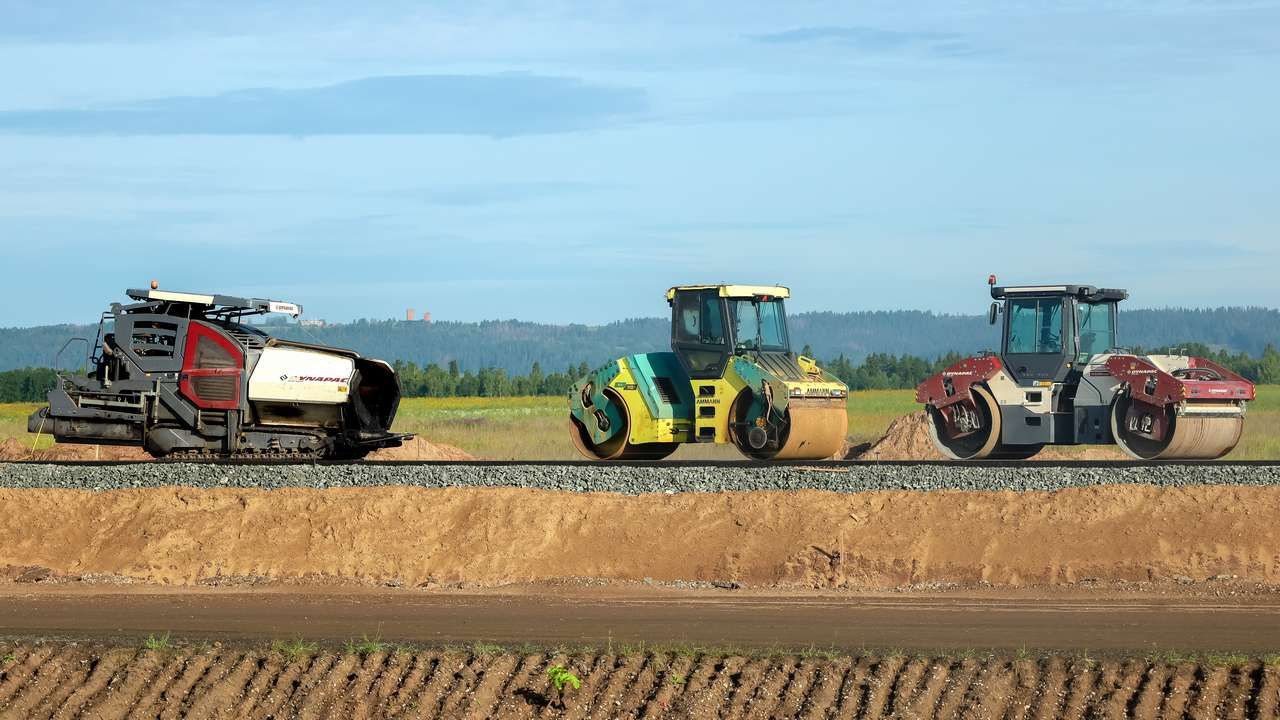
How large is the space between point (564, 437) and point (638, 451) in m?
14.0

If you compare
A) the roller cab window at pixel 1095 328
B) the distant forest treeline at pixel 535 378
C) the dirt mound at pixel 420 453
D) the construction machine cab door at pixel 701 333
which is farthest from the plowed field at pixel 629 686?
the distant forest treeline at pixel 535 378

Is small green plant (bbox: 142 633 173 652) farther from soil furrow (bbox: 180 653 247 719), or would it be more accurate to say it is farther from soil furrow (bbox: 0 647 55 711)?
soil furrow (bbox: 0 647 55 711)

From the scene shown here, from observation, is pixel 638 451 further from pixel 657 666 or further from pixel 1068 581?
pixel 657 666

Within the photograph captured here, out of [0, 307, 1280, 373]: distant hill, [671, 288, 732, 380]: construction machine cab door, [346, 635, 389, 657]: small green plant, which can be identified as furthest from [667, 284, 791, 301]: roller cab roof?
[0, 307, 1280, 373]: distant hill

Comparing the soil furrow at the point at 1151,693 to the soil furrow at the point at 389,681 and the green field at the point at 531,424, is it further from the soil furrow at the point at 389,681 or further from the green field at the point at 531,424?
the green field at the point at 531,424

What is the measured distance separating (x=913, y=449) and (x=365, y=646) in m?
21.1

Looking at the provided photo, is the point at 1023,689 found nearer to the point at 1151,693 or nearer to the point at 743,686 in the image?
the point at 1151,693

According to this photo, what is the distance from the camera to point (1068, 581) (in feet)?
58.8

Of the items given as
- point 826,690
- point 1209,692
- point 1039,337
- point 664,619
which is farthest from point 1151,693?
point 1039,337

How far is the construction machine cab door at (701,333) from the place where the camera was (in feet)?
76.1

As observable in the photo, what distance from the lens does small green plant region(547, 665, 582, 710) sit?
11.0 m

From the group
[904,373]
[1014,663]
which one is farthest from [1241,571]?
[904,373]

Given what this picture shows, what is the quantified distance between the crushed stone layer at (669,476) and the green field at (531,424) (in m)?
10.0

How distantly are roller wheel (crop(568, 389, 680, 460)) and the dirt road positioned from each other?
759cm
